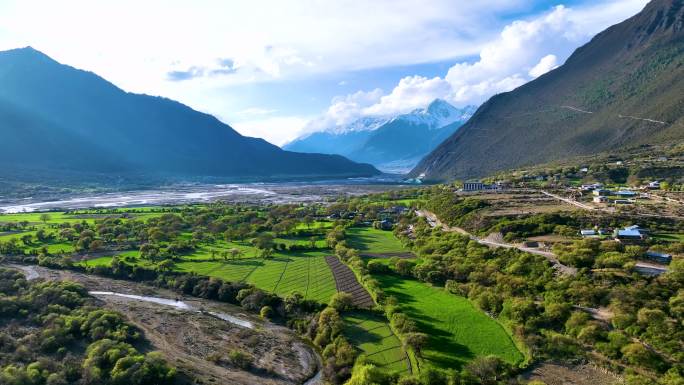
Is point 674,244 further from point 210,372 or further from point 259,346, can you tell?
point 210,372

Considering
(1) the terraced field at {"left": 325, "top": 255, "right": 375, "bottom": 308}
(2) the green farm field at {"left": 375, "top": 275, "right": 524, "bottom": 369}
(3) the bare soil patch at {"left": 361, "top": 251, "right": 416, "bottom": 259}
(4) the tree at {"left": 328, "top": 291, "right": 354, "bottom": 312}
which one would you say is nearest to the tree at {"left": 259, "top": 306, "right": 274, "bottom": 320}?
(4) the tree at {"left": 328, "top": 291, "right": 354, "bottom": 312}

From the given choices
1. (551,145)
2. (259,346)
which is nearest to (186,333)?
(259,346)

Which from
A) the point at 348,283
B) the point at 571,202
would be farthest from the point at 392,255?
the point at 571,202

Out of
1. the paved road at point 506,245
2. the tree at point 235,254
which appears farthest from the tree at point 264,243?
the paved road at point 506,245

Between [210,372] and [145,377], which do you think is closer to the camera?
[145,377]

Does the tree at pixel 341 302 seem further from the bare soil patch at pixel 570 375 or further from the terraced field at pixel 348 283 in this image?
the bare soil patch at pixel 570 375

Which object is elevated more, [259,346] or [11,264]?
[11,264]

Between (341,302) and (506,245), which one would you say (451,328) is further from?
(506,245)
